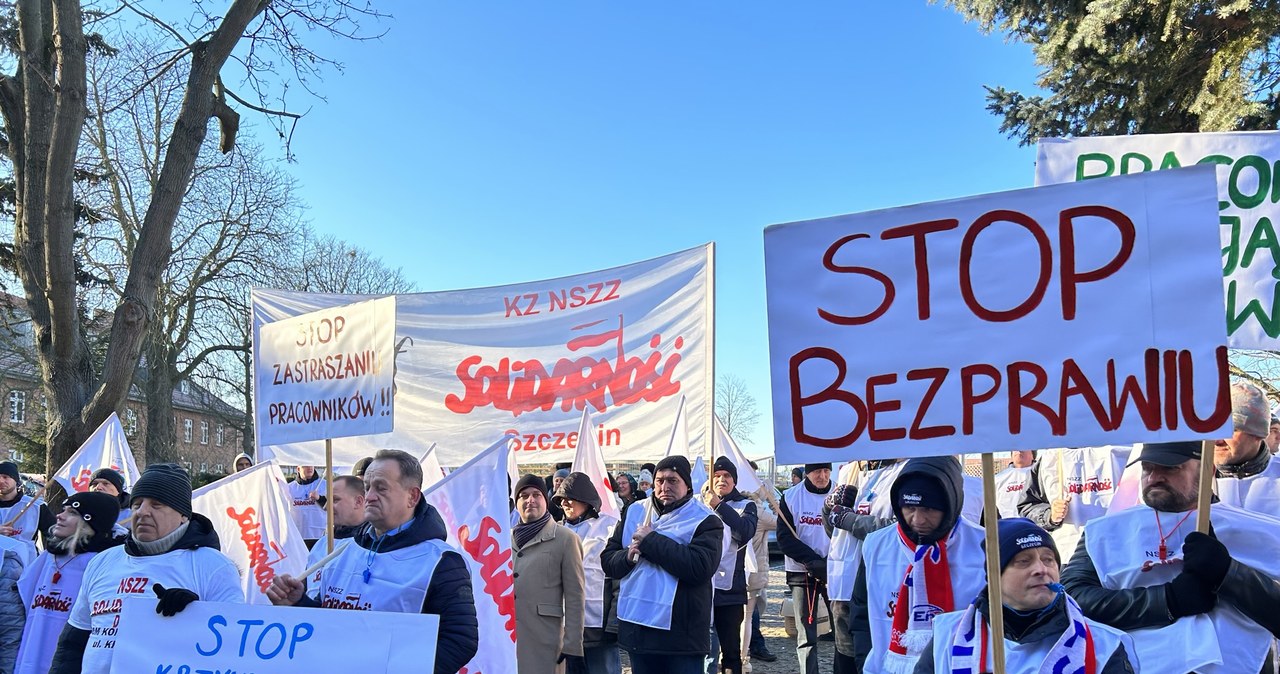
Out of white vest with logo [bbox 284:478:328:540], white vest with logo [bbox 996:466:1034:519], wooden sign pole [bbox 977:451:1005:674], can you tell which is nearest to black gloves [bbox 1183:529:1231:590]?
wooden sign pole [bbox 977:451:1005:674]

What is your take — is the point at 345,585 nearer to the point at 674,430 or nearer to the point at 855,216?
the point at 855,216

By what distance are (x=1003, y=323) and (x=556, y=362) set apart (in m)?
5.52

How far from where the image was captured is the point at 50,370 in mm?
9148

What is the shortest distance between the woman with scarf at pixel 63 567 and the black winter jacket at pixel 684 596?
276 centimetres

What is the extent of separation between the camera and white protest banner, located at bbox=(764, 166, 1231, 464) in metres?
2.22

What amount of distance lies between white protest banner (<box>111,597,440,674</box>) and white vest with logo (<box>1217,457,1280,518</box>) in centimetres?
310

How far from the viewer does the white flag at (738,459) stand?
23.9 ft

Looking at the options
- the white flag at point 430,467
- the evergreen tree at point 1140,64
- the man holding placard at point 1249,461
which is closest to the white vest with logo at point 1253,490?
the man holding placard at point 1249,461

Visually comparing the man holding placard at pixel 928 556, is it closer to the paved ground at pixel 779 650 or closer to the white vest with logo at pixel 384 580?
the white vest with logo at pixel 384 580

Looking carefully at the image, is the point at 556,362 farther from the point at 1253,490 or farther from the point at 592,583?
the point at 1253,490

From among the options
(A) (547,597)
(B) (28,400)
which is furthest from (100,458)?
(B) (28,400)

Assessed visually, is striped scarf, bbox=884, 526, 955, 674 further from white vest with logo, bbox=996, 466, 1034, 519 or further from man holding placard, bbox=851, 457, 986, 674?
white vest with logo, bbox=996, 466, 1034, 519

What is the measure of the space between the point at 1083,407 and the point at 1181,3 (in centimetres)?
1012

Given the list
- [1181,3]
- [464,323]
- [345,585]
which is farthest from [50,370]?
[1181,3]
